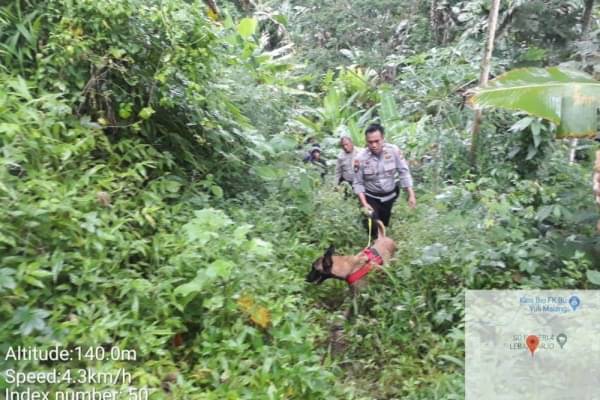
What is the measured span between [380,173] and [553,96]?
5.94 feet

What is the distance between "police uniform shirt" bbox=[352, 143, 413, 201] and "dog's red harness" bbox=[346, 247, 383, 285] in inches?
34.4

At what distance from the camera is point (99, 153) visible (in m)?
4.35

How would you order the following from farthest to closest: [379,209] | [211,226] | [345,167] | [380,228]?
[345,167] < [379,209] < [380,228] < [211,226]

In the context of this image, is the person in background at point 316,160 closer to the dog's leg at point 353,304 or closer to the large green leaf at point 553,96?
the dog's leg at point 353,304

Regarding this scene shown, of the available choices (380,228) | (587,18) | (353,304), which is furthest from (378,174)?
(587,18)

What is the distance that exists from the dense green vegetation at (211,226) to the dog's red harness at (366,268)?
0.62ft

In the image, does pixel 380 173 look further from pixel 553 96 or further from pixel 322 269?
pixel 553 96

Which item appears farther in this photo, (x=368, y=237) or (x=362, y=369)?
(x=368, y=237)

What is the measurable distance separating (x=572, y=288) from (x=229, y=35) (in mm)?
4439

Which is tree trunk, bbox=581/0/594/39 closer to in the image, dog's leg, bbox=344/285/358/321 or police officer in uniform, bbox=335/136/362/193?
police officer in uniform, bbox=335/136/362/193

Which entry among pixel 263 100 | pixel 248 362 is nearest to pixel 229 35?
pixel 263 100

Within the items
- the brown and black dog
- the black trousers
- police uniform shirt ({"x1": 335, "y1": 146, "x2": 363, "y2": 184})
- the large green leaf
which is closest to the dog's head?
the brown and black dog

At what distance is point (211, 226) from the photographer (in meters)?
3.68

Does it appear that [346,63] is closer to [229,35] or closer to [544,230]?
[229,35]
